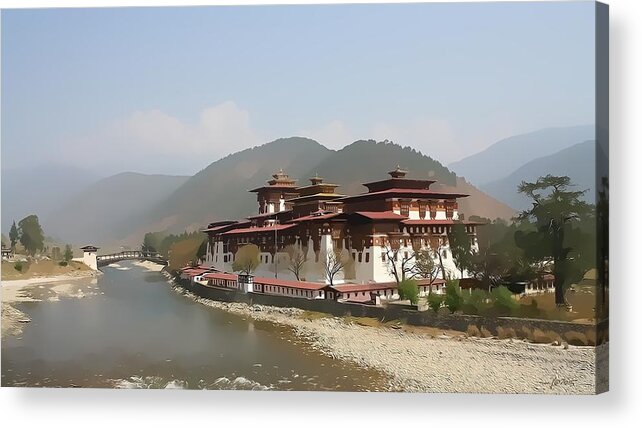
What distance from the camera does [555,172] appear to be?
13.9 feet

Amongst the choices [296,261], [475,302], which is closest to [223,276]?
[296,261]

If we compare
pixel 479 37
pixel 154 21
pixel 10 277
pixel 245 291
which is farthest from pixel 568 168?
pixel 10 277

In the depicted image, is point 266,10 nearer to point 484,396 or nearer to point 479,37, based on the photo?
point 479,37

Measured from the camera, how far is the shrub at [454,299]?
4402 mm

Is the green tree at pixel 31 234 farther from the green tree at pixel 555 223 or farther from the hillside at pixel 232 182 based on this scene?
the green tree at pixel 555 223

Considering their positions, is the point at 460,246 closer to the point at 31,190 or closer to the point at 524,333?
the point at 524,333

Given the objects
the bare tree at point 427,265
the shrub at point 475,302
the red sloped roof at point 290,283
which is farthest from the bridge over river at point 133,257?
the shrub at point 475,302

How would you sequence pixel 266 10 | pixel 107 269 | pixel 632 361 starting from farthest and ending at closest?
pixel 107 269 < pixel 266 10 < pixel 632 361

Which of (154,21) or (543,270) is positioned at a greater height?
(154,21)

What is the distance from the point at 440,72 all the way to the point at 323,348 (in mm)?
1849

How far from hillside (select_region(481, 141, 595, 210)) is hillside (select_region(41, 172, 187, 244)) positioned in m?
2.05

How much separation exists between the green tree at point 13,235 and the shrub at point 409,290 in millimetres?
2486

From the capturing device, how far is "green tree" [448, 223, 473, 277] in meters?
4.40

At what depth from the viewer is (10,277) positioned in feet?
15.7
